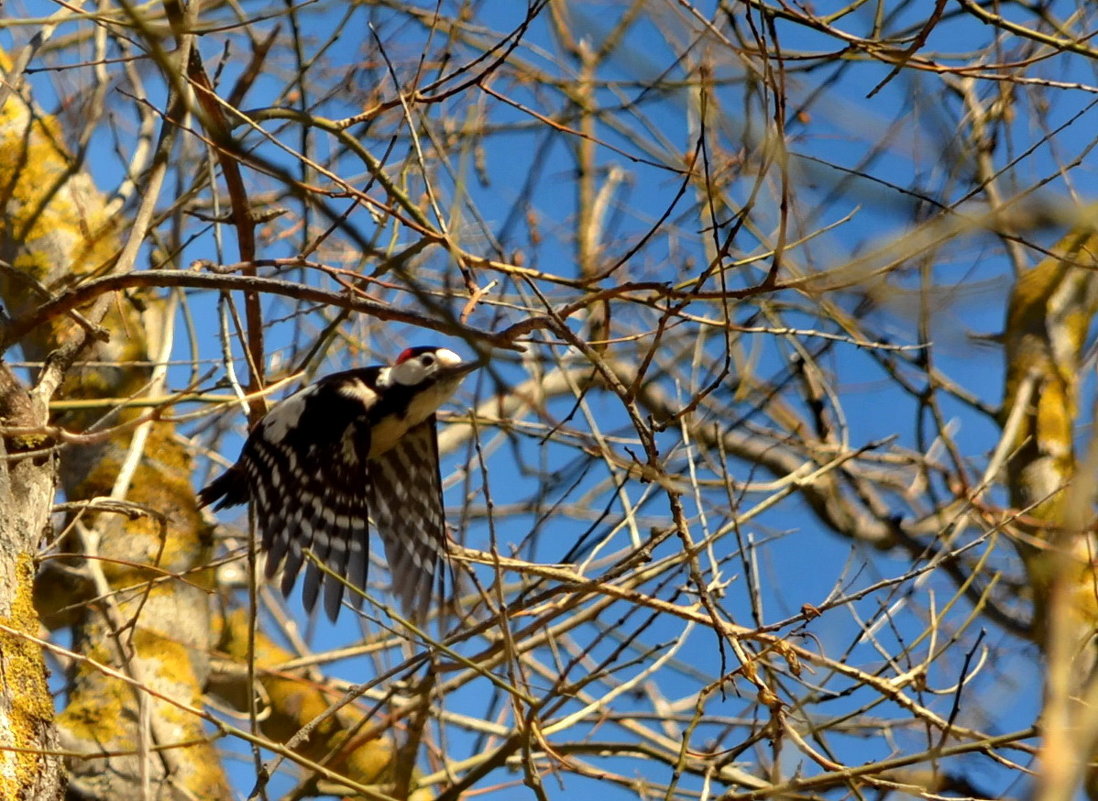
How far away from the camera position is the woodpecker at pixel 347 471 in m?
3.76

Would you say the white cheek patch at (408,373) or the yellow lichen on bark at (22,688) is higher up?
the white cheek patch at (408,373)

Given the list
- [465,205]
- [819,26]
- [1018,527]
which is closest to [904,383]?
[1018,527]

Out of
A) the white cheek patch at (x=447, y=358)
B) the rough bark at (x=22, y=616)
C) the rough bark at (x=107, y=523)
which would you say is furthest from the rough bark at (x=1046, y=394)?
the rough bark at (x=22, y=616)

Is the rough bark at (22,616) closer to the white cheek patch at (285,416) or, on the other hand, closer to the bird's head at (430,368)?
the white cheek patch at (285,416)

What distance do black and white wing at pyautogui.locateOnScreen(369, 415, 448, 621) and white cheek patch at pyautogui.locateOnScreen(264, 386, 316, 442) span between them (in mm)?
404

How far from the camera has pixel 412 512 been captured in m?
4.00

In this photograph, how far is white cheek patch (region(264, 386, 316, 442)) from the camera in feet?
12.3

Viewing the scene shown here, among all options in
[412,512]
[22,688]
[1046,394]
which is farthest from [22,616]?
[1046,394]

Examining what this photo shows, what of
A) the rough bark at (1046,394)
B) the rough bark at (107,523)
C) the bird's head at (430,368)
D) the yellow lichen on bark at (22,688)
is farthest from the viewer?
the rough bark at (1046,394)

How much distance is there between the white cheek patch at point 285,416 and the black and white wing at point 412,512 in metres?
0.40

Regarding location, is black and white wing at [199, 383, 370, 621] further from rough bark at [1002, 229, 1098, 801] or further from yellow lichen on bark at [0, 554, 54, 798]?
rough bark at [1002, 229, 1098, 801]

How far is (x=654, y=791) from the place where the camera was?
9.71ft

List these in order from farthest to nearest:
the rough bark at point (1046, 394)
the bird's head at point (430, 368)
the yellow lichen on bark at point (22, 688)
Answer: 1. the rough bark at point (1046, 394)
2. the bird's head at point (430, 368)
3. the yellow lichen on bark at point (22, 688)

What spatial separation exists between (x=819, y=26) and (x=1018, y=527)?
112 inches
